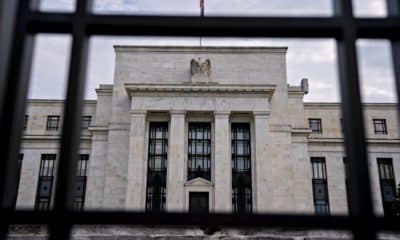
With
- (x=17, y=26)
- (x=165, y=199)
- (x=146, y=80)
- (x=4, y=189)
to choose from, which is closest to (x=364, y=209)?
(x=4, y=189)

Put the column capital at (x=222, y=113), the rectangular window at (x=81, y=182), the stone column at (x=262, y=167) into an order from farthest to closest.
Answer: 1. the rectangular window at (x=81, y=182)
2. the column capital at (x=222, y=113)
3. the stone column at (x=262, y=167)

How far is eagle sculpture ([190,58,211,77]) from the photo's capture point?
40.2m

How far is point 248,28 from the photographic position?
7.14 feet

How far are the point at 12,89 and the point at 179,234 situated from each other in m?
8.10

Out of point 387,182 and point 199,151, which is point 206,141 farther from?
point 387,182

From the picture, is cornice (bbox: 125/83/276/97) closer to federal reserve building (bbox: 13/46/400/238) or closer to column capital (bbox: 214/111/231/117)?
federal reserve building (bbox: 13/46/400/238)

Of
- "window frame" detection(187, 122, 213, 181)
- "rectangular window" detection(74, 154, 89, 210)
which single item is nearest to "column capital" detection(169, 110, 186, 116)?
"window frame" detection(187, 122, 213, 181)

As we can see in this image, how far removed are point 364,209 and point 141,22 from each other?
1.38 m

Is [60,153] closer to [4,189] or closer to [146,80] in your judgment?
[4,189]

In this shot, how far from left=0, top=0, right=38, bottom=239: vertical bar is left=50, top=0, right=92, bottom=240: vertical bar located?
244 mm

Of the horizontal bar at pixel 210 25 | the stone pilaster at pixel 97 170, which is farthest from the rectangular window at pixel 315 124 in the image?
the horizontal bar at pixel 210 25

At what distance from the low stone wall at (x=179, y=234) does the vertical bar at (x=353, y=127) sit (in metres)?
6.98

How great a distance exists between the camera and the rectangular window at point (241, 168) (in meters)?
36.0

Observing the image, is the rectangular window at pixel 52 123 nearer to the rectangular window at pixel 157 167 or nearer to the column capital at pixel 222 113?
the rectangular window at pixel 157 167
